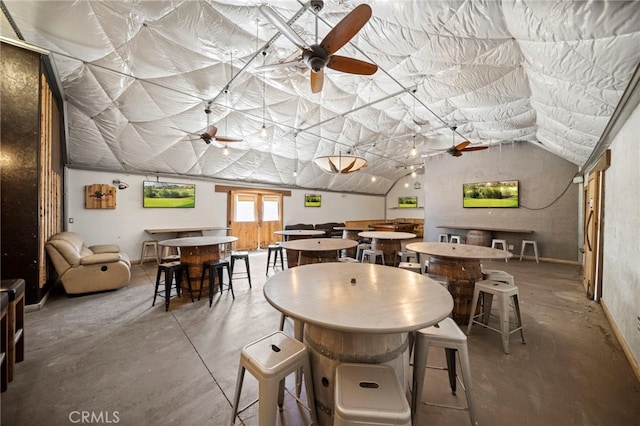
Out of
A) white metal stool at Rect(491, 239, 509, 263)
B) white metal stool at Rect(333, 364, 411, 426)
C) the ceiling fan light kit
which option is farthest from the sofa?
white metal stool at Rect(491, 239, 509, 263)

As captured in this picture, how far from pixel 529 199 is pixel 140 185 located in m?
11.4

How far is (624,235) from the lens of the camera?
101 inches

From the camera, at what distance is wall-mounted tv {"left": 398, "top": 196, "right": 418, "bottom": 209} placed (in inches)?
516

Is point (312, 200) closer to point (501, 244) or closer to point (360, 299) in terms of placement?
Result: point (501, 244)

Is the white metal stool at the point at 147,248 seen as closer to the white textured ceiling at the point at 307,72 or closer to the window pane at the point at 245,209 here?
the white textured ceiling at the point at 307,72

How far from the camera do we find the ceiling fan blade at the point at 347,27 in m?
1.83

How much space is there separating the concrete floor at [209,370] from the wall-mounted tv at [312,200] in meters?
7.25

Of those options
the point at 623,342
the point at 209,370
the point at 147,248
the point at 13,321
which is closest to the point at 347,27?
the point at 209,370

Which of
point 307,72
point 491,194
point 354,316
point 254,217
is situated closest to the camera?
point 354,316

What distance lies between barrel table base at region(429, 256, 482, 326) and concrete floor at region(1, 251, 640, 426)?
0.27m

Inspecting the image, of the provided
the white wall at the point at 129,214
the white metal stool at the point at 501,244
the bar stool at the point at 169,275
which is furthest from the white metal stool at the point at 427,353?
the white wall at the point at 129,214

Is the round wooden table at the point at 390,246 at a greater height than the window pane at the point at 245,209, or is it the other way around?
the window pane at the point at 245,209

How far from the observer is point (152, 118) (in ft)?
17.8

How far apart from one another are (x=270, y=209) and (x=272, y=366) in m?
8.60
